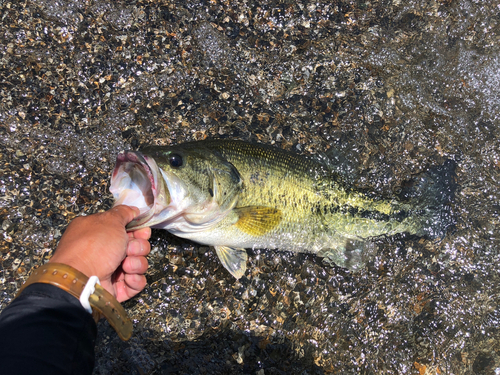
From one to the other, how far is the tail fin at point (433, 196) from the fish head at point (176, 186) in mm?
2101

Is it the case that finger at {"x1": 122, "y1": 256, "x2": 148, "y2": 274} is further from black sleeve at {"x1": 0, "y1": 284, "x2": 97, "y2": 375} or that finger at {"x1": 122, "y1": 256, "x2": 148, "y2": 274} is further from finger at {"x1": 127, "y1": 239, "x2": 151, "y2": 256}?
black sleeve at {"x1": 0, "y1": 284, "x2": 97, "y2": 375}

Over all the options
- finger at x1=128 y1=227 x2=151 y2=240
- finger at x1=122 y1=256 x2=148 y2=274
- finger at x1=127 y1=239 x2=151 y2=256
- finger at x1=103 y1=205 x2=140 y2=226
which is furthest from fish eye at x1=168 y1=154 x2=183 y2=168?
finger at x1=122 y1=256 x2=148 y2=274

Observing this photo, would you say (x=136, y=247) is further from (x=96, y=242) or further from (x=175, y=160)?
(x=175, y=160)

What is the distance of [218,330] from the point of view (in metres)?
3.22

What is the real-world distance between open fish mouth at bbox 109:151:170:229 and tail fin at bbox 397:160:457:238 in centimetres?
272

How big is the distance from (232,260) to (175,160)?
3.89ft

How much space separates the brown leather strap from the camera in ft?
6.21

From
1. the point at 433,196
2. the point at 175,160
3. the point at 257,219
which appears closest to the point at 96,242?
the point at 175,160

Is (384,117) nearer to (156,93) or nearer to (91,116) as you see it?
(156,93)

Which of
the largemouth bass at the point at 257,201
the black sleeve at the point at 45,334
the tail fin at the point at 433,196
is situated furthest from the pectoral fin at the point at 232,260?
the tail fin at the point at 433,196

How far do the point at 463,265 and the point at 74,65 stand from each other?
5.04 metres

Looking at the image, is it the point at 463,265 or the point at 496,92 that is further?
the point at 496,92

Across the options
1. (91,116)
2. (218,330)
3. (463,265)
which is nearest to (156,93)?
(91,116)

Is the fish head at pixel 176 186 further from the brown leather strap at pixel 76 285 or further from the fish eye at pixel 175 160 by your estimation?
the brown leather strap at pixel 76 285
